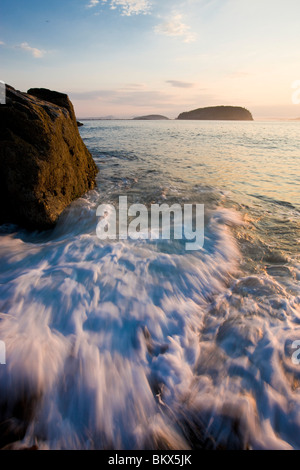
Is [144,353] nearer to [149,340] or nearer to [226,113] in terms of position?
[149,340]

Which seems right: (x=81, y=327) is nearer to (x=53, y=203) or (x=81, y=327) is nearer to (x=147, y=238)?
(x=147, y=238)

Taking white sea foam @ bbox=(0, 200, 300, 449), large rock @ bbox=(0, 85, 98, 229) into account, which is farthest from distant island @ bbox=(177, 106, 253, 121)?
white sea foam @ bbox=(0, 200, 300, 449)

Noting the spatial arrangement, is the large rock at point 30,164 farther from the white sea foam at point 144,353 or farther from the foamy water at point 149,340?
the white sea foam at point 144,353

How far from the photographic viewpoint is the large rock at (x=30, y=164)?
399cm

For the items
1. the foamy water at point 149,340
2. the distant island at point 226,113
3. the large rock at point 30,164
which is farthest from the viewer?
the distant island at point 226,113

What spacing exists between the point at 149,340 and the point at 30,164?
360 cm

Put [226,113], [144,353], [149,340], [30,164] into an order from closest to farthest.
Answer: [144,353] → [149,340] → [30,164] → [226,113]

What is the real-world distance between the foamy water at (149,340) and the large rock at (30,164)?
0.40 metres

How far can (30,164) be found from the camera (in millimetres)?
4055

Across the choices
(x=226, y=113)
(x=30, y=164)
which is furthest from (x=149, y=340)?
(x=226, y=113)

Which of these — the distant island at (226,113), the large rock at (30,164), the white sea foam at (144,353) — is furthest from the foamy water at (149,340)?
the distant island at (226,113)

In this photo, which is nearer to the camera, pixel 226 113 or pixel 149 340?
pixel 149 340

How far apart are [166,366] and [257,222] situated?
150 inches

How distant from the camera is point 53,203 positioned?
4.58 meters
